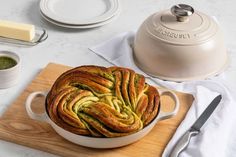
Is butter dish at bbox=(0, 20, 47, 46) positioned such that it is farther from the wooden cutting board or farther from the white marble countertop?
the wooden cutting board

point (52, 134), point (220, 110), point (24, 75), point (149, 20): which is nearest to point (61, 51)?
point (24, 75)

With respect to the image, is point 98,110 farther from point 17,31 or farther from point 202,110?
point 17,31

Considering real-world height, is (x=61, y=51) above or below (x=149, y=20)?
below

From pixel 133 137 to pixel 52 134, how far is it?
17cm

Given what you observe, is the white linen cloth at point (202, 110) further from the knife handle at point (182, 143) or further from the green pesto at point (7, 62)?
the green pesto at point (7, 62)

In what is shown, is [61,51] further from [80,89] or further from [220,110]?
[220,110]

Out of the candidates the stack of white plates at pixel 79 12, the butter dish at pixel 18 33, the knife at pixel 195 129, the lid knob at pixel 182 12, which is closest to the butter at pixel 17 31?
the butter dish at pixel 18 33

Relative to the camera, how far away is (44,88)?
3.94 ft

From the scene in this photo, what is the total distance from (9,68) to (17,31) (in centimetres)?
20

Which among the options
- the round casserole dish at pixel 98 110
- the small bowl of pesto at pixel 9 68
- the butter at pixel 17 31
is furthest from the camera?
the butter at pixel 17 31

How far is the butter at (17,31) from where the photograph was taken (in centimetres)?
136

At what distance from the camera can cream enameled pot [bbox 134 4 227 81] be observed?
1.22 meters

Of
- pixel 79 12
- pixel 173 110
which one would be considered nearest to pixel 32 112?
pixel 173 110

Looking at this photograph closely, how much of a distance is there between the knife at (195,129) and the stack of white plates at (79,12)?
471 mm
